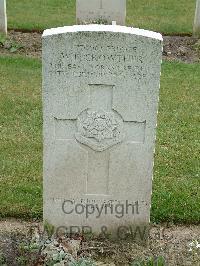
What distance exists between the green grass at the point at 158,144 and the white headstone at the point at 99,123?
0.68 meters

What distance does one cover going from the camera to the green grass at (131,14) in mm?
12016

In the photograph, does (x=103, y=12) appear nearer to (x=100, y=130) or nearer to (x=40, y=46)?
Answer: (x=40, y=46)

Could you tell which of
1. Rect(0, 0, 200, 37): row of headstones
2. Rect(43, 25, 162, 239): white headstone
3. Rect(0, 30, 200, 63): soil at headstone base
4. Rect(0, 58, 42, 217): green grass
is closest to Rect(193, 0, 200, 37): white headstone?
Rect(0, 0, 200, 37): row of headstones

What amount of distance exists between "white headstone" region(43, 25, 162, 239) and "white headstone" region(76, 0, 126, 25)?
6.95 meters

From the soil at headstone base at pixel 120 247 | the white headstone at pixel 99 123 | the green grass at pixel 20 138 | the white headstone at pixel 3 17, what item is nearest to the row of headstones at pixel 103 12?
the white headstone at pixel 3 17

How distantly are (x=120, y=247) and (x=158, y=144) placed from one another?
2204 mm

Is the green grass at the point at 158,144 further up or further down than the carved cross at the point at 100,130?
further down

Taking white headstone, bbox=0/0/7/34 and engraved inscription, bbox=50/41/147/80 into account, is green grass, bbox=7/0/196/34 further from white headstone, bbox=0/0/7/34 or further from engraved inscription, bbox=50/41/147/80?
engraved inscription, bbox=50/41/147/80

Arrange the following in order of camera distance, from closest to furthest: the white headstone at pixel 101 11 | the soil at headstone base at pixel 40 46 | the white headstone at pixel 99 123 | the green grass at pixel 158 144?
1. the white headstone at pixel 99 123
2. the green grass at pixel 158 144
3. the soil at headstone base at pixel 40 46
4. the white headstone at pixel 101 11

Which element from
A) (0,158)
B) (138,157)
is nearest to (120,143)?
(138,157)

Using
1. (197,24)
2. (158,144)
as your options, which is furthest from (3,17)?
(158,144)

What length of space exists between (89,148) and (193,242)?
3.62 ft

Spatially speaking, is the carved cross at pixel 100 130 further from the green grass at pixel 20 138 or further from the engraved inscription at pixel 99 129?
the green grass at pixel 20 138

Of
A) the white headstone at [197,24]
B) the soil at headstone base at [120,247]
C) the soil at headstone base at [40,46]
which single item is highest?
the white headstone at [197,24]
